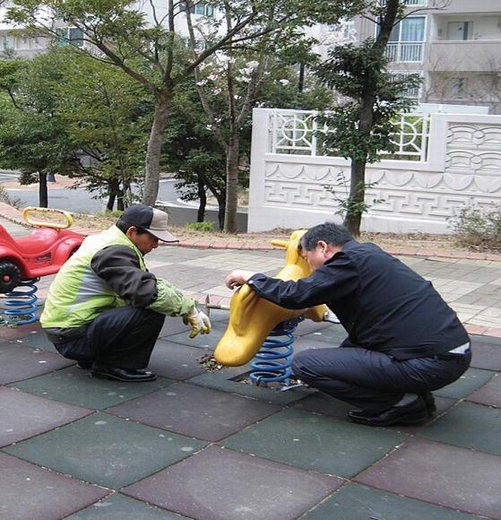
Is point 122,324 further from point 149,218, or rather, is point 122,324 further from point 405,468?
point 405,468

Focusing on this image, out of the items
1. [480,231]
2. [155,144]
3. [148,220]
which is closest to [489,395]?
[148,220]

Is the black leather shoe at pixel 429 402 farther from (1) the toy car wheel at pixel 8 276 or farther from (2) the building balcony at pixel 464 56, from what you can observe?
(2) the building balcony at pixel 464 56

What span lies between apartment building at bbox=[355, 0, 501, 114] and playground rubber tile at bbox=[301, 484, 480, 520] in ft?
98.8

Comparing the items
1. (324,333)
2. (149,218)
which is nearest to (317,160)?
(324,333)

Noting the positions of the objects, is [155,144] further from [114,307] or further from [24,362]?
[114,307]

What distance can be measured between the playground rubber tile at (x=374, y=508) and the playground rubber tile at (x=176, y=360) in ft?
6.27

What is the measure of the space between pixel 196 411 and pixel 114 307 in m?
0.94

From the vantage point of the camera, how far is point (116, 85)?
15.8 meters

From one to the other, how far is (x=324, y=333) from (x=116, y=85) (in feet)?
35.5

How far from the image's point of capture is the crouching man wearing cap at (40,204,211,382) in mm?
4699

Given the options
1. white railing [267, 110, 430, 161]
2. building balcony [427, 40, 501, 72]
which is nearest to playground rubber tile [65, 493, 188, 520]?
white railing [267, 110, 430, 161]

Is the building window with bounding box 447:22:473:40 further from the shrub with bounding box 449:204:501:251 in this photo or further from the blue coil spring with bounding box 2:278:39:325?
the blue coil spring with bounding box 2:278:39:325

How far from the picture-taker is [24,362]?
17.5ft

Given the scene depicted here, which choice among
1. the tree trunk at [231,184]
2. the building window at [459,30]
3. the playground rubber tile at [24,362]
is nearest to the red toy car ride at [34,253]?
the playground rubber tile at [24,362]
